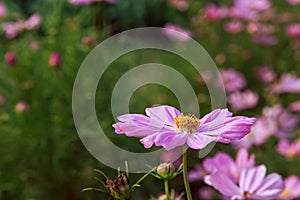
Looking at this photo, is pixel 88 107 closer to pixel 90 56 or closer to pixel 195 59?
pixel 90 56

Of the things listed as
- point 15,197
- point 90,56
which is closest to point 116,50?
point 90,56

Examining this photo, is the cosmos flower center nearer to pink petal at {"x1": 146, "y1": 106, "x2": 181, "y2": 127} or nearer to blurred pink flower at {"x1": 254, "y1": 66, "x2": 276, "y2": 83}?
pink petal at {"x1": 146, "y1": 106, "x2": 181, "y2": 127}

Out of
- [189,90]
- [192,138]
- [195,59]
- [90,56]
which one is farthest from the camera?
[195,59]

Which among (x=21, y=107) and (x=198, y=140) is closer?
(x=198, y=140)

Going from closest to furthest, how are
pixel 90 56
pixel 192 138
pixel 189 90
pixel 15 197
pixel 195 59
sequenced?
pixel 192 138, pixel 15 197, pixel 90 56, pixel 189 90, pixel 195 59

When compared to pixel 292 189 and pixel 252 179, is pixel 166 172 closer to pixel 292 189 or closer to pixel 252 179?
pixel 252 179

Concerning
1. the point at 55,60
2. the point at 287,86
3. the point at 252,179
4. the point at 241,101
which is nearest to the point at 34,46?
the point at 55,60

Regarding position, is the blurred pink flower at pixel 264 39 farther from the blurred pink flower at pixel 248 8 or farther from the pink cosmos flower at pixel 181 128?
the pink cosmos flower at pixel 181 128

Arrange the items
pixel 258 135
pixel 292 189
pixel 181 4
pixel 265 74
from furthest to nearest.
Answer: pixel 181 4
pixel 265 74
pixel 258 135
pixel 292 189
